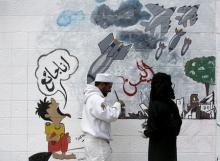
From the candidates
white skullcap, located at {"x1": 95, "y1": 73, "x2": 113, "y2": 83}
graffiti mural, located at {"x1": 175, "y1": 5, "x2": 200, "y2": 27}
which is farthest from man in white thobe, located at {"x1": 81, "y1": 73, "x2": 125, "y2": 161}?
graffiti mural, located at {"x1": 175, "y1": 5, "x2": 200, "y2": 27}

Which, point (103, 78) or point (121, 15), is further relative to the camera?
point (121, 15)

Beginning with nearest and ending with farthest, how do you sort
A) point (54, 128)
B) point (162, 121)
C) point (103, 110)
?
point (162, 121) → point (103, 110) → point (54, 128)

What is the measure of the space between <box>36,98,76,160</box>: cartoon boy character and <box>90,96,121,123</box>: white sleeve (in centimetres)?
92

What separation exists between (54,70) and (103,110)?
127 cm

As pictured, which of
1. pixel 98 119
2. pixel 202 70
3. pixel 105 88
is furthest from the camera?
pixel 202 70

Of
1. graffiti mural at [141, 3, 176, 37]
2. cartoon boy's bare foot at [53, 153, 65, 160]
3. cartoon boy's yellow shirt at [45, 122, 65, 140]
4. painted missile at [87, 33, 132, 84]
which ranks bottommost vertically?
cartoon boy's bare foot at [53, 153, 65, 160]

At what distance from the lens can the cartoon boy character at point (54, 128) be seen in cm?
811

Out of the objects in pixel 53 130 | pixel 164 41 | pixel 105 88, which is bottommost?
pixel 53 130

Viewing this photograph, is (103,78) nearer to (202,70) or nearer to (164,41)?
(164,41)

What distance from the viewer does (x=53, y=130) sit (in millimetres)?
8125

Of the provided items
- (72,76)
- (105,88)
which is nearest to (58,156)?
(72,76)

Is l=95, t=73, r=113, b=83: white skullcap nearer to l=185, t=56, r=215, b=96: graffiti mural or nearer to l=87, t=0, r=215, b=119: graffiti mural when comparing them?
l=87, t=0, r=215, b=119: graffiti mural

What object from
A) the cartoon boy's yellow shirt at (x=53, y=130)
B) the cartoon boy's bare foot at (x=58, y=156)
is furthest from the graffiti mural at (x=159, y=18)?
the cartoon boy's bare foot at (x=58, y=156)

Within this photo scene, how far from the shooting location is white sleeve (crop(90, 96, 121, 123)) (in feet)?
23.6
